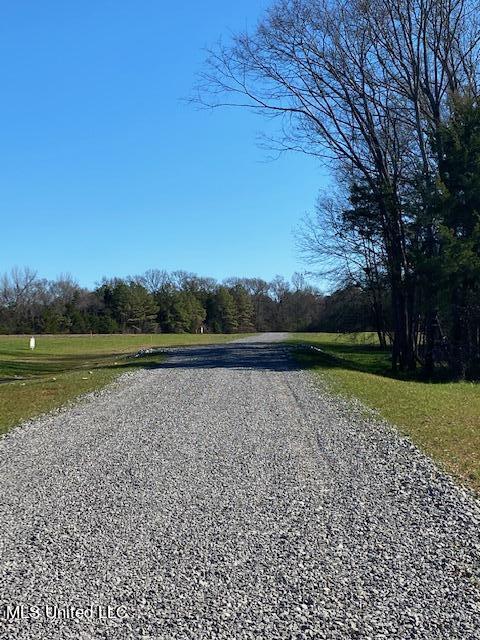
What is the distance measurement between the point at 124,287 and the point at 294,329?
2829cm

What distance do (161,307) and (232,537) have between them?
9430cm

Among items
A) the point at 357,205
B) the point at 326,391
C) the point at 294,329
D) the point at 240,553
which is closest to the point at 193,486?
the point at 240,553

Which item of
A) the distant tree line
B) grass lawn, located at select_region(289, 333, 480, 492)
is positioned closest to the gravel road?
grass lawn, located at select_region(289, 333, 480, 492)

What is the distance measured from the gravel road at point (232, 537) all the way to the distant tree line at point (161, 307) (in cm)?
7110

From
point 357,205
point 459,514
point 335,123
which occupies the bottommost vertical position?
point 459,514

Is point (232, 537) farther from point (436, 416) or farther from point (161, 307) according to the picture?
point (161, 307)

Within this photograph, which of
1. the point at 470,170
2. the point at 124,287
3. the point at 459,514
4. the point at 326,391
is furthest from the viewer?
the point at 124,287

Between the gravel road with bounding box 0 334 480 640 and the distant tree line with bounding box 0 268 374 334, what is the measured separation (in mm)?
71100

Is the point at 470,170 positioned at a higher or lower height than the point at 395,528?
higher

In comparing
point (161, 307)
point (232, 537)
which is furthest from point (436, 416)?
point (161, 307)

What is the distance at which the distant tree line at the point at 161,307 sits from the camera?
289ft

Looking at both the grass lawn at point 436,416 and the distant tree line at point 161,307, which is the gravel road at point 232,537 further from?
the distant tree line at point 161,307

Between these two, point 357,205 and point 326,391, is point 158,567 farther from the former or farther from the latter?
point 357,205

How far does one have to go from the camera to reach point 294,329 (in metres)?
101
